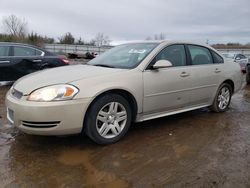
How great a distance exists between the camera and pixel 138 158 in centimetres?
345

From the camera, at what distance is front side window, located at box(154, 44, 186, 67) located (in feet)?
15.0

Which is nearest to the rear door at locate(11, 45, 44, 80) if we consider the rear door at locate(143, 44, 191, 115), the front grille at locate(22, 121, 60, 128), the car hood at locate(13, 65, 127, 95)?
the car hood at locate(13, 65, 127, 95)

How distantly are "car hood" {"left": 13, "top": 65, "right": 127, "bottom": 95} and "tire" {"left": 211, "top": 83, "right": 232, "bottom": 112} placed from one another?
2.50 meters

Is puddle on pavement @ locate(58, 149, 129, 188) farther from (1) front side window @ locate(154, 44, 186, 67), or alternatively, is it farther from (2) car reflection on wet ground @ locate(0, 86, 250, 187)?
Answer: (1) front side window @ locate(154, 44, 186, 67)

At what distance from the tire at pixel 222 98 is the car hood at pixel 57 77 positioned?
250 centimetres

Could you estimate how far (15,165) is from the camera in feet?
10.6

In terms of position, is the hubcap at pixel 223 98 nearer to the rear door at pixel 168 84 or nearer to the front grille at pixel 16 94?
the rear door at pixel 168 84

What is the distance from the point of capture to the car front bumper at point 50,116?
132 inches

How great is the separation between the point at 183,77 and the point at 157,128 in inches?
37.7

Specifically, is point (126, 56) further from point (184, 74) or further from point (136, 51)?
point (184, 74)

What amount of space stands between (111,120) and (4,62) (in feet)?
16.6

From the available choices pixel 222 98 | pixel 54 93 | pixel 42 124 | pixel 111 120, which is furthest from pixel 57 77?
pixel 222 98

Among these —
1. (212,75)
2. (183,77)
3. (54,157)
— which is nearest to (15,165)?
(54,157)

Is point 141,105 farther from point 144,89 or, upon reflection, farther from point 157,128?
point 157,128
